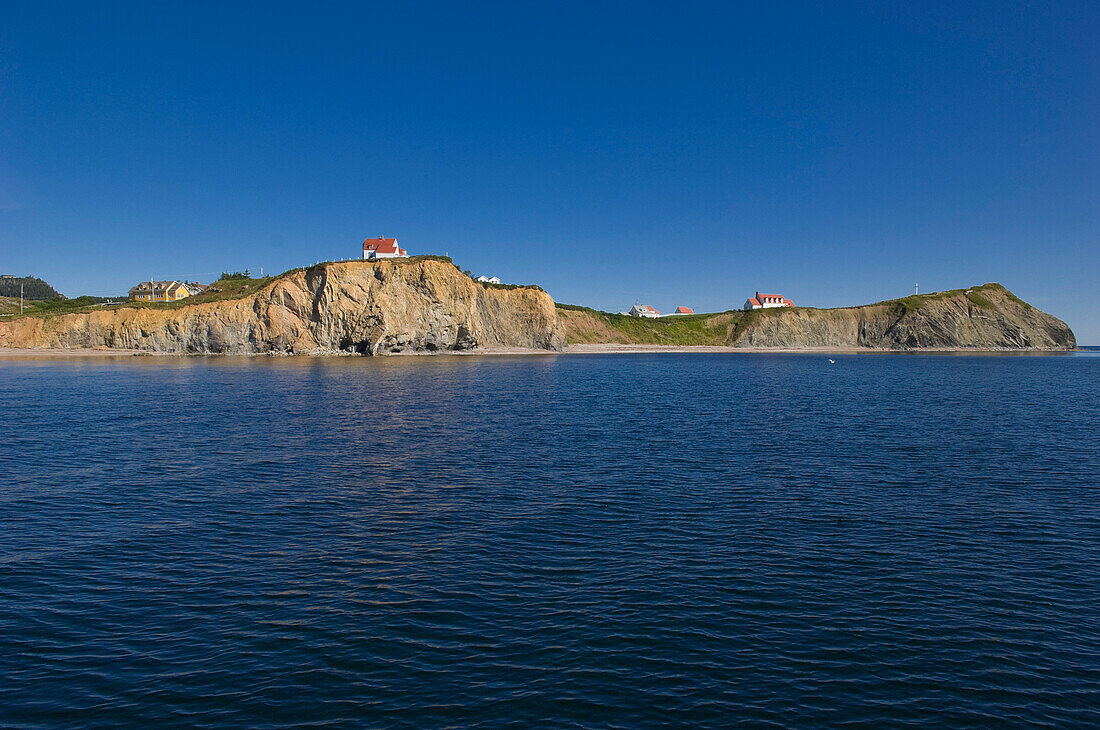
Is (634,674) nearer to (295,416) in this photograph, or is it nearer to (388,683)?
(388,683)

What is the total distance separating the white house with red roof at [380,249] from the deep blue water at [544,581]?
10247 centimetres

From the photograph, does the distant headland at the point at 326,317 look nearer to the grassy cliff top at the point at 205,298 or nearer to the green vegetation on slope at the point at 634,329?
the grassy cliff top at the point at 205,298

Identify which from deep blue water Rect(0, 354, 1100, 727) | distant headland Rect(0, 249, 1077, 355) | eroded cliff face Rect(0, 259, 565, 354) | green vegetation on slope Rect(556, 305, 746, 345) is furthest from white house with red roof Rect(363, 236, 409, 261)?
deep blue water Rect(0, 354, 1100, 727)

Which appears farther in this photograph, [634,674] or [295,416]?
[295,416]

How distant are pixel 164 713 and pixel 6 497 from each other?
16351 mm

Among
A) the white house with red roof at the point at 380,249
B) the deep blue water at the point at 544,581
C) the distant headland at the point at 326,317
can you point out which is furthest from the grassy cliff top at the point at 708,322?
the deep blue water at the point at 544,581

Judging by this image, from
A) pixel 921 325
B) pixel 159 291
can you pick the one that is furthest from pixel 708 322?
pixel 159 291

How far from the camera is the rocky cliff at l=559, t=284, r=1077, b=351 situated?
179 metres

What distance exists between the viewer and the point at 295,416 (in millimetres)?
38469

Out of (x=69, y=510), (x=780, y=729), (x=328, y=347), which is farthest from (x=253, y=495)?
(x=328, y=347)

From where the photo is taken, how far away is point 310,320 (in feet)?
366

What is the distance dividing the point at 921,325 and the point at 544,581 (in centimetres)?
19799

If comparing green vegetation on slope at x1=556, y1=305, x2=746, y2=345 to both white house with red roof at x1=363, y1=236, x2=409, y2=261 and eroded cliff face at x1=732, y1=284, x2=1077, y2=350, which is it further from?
white house with red roof at x1=363, y1=236, x2=409, y2=261

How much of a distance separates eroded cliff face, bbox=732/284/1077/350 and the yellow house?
15468cm
